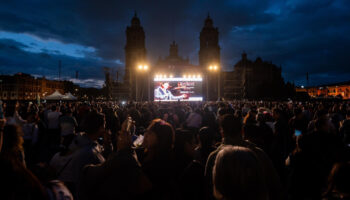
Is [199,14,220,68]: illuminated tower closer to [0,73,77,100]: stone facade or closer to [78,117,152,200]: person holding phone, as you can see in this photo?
[78,117,152,200]: person holding phone

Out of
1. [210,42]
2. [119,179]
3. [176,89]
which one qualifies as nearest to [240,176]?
[119,179]

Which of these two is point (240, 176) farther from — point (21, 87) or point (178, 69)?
point (21, 87)

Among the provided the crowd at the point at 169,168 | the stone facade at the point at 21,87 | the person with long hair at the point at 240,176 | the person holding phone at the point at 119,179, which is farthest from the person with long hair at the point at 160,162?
the stone facade at the point at 21,87

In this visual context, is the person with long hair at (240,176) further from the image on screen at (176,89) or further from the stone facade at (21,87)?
the stone facade at (21,87)

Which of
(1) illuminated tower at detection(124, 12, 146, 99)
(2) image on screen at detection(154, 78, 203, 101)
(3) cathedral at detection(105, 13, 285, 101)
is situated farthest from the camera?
(1) illuminated tower at detection(124, 12, 146, 99)

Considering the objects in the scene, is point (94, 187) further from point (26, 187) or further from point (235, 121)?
point (235, 121)

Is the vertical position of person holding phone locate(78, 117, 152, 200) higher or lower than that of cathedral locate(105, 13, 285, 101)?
lower

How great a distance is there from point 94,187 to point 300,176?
287 centimetres

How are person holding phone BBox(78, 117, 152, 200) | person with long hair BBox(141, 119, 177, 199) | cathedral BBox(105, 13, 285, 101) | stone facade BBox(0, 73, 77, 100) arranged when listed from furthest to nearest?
stone facade BBox(0, 73, 77, 100)
cathedral BBox(105, 13, 285, 101)
person with long hair BBox(141, 119, 177, 199)
person holding phone BBox(78, 117, 152, 200)

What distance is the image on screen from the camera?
34.7 m

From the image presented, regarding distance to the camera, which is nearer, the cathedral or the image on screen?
the image on screen

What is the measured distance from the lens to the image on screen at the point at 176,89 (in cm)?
3466

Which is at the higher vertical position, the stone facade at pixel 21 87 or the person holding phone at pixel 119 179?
the stone facade at pixel 21 87

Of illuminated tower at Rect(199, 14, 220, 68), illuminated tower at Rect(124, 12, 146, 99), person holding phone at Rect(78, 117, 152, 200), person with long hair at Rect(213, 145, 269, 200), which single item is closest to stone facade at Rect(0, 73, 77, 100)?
illuminated tower at Rect(124, 12, 146, 99)
